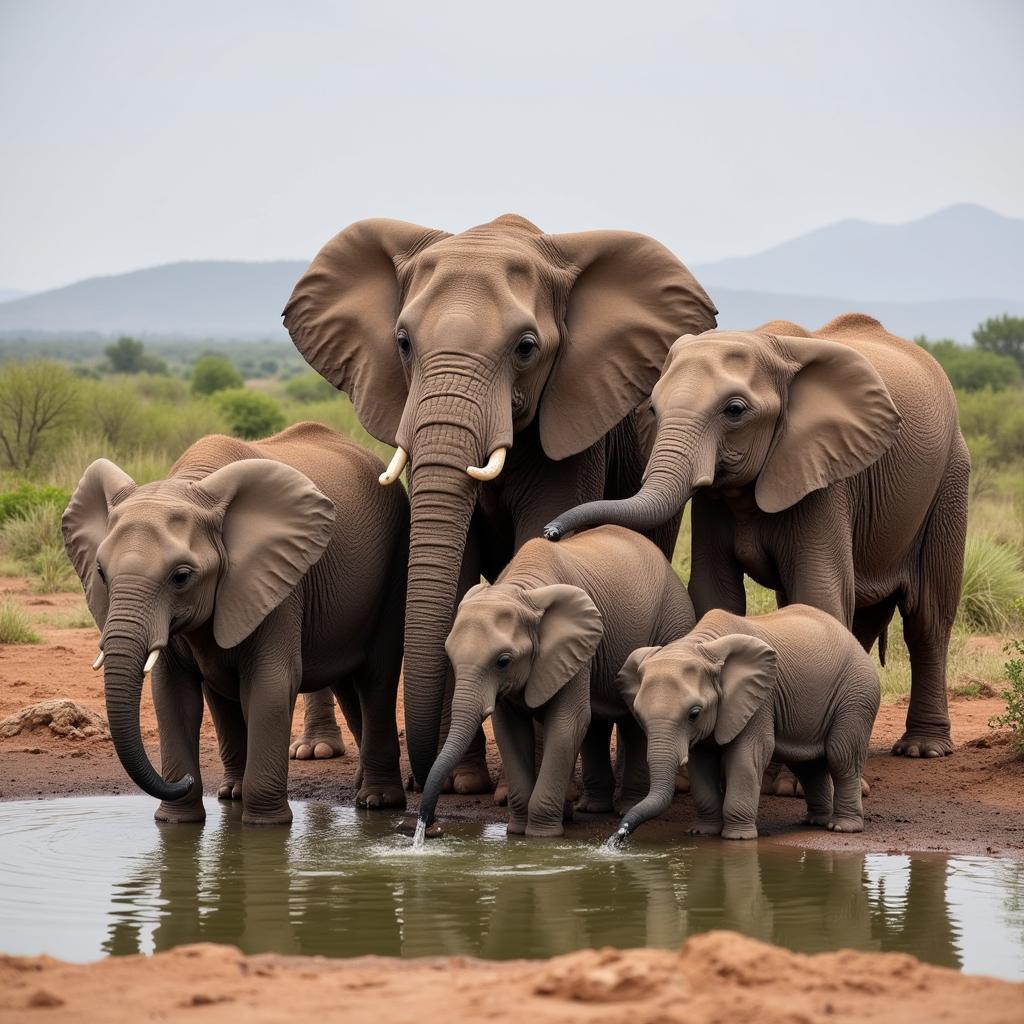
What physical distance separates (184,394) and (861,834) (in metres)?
43.3

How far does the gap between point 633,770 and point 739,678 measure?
1147 mm

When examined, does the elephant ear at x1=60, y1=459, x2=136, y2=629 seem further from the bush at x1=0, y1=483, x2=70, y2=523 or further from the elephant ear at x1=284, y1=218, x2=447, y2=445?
the bush at x1=0, y1=483, x2=70, y2=523

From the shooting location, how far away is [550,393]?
1015cm

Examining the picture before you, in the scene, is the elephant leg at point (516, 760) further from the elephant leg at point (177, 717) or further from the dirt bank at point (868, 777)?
the elephant leg at point (177, 717)

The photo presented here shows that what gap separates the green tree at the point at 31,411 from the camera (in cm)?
2734

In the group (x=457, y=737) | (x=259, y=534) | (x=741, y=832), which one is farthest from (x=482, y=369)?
(x=741, y=832)

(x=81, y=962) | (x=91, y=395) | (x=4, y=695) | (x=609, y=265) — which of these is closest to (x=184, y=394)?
(x=91, y=395)

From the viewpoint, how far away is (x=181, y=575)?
8617mm

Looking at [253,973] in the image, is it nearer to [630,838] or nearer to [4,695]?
[630,838]

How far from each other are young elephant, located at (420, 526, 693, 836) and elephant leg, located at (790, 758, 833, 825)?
85 centimetres

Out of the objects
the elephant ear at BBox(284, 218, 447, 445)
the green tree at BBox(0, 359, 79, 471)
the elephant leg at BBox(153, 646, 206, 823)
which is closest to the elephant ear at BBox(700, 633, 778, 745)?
the elephant ear at BBox(284, 218, 447, 445)

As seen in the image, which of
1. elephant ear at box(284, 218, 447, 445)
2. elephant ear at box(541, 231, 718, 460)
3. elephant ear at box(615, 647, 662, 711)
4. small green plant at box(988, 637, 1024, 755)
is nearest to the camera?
elephant ear at box(615, 647, 662, 711)

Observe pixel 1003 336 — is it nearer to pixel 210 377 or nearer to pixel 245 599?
pixel 210 377

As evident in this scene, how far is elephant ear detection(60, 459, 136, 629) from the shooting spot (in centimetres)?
908
